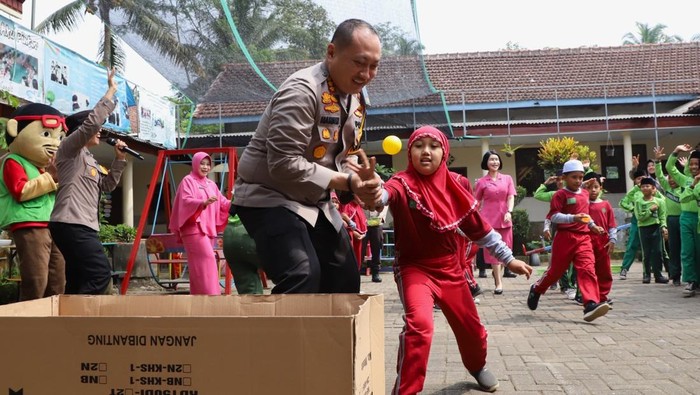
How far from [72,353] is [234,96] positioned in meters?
7.39

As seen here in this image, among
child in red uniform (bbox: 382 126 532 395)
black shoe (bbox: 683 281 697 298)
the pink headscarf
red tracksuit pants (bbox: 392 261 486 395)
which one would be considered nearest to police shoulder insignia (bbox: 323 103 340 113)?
child in red uniform (bbox: 382 126 532 395)


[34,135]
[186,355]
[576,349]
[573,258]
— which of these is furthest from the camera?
[573,258]

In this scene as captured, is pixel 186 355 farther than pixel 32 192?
No

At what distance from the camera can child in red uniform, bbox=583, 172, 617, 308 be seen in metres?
8.50

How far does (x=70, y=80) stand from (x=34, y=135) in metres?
10.1

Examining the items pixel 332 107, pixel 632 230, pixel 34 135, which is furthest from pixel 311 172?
pixel 632 230

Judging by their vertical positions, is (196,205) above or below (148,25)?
below

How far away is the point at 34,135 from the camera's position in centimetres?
636

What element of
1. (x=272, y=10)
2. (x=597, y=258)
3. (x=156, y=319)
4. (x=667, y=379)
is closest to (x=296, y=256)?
(x=156, y=319)

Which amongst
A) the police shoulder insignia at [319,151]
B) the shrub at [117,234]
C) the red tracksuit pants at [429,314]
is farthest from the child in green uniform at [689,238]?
the shrub at [117,234]

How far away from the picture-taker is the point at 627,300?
32.8 feet

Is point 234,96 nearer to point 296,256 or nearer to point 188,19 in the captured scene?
point 188,19

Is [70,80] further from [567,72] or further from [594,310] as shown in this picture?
[567,72]

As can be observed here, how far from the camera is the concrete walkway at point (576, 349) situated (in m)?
4.65
